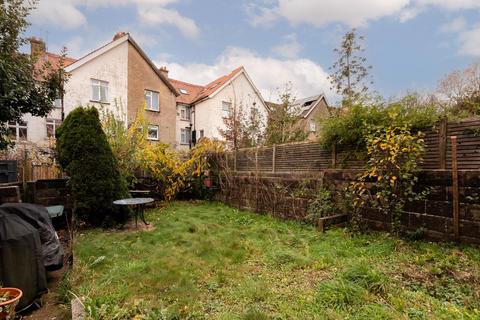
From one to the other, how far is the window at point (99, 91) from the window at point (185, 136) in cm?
727

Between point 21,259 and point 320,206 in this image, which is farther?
point 320,206

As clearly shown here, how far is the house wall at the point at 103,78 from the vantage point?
50.5 feet

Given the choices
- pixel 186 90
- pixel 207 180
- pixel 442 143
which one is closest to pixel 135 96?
pixel 186 90

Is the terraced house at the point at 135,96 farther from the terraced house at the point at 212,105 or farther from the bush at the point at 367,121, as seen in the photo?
the bush at the point at 367,121

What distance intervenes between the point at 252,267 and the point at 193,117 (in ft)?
65.5

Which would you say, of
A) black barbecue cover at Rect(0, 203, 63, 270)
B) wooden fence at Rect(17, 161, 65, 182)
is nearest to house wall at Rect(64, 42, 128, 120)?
wooden fence at Rect(17, 161, 65, 182)

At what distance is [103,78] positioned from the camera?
16453 mm

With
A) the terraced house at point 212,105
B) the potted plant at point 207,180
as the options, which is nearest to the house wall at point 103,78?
the terraced house at point 212,105

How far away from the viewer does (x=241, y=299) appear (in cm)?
286

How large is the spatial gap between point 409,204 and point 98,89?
57.0 ft

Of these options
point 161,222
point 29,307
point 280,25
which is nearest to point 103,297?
point 29,307

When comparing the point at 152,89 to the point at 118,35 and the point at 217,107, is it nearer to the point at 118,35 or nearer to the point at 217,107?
the point at 118,35

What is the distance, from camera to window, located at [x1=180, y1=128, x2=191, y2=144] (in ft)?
75.1

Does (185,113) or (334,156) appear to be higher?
(185,113)
